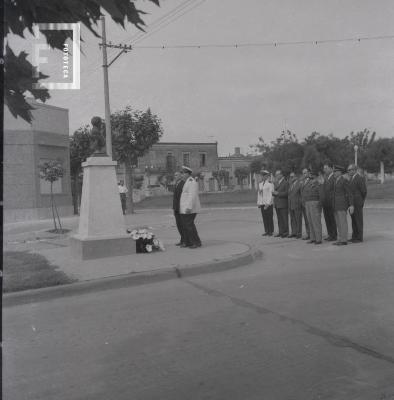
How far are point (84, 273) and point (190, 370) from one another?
13.7 ft

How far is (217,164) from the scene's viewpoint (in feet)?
254

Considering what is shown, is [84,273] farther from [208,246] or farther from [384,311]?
[384,311]

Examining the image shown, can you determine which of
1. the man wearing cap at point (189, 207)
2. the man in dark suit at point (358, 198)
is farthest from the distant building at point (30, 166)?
the man in dark suit at point (358, 198)

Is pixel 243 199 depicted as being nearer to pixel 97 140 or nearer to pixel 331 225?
pixel 331 225

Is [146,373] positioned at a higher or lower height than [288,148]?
lower

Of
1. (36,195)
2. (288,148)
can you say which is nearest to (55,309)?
(36,195)

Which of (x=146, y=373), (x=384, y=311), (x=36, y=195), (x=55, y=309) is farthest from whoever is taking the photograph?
(x=36, y=195)

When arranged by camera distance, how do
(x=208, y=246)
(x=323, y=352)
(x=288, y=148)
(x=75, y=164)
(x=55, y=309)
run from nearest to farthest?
(x=323, y=352) → (x=55, y=309) → (x=208, y=246) → (x=75, y=164) → (x=288, y=148)

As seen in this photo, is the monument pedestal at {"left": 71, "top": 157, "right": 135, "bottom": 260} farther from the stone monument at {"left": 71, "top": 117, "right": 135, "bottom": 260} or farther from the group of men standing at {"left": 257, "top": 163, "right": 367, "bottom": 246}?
the group of men standing at {"left": 257, "top": 163, "right": 367, "bottom": 246}

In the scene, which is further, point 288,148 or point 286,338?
point 288,148

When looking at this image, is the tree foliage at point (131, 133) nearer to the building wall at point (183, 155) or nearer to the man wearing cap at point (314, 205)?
the man wearing cap at point (314, 205)

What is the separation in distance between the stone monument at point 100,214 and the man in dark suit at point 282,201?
450cm

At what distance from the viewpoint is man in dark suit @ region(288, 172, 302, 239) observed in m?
11.7

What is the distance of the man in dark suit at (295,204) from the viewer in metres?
11.7
